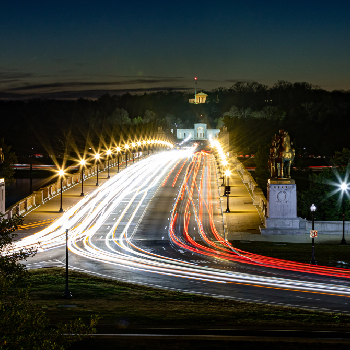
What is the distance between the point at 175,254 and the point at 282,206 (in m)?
12.0

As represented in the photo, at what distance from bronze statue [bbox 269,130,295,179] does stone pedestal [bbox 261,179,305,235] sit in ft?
2.57

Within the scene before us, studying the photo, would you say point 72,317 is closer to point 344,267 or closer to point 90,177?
point 344,267

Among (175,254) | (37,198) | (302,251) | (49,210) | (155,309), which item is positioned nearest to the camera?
(155,309)

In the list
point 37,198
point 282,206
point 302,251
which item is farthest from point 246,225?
point 37,198

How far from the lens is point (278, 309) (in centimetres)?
2152

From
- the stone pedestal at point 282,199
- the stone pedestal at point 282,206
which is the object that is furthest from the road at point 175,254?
the stone pedestal at point 282,199

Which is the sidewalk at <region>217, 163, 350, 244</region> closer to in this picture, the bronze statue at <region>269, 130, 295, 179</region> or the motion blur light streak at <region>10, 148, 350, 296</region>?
the motion blur light streak at <region>10, 148, 350, 296</region>

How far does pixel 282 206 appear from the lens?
138 feet

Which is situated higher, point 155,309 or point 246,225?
point 246,225

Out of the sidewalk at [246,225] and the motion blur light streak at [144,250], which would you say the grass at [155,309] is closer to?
the motion blur light streak at [144,250]

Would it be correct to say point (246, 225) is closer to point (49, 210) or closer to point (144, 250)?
point (144, 250)

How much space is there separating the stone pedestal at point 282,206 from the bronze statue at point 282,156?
2.57 ft

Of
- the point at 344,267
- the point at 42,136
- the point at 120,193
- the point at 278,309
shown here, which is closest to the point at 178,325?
the point at 278,309

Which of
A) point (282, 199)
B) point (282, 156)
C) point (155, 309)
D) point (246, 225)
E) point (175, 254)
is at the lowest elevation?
point (155, 309)
